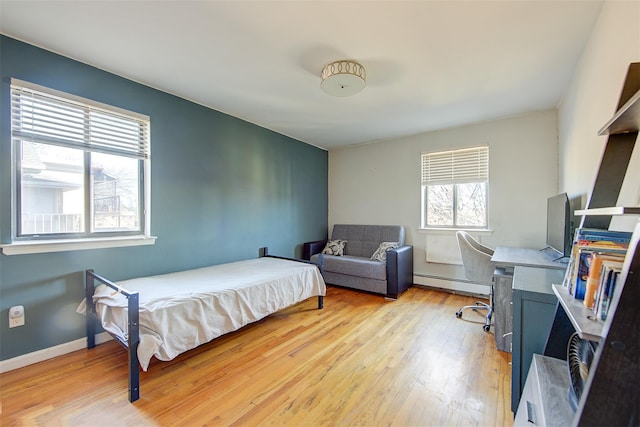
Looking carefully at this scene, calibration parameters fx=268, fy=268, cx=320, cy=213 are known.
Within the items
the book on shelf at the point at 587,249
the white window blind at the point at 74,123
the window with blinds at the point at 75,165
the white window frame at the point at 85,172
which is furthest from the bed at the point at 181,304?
the book on shelf at the point at 587,249

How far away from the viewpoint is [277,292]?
271 cm

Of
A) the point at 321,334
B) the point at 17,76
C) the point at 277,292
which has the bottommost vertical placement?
the point at 321,334

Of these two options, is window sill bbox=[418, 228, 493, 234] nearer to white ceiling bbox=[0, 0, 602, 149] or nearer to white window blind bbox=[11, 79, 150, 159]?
white ceiling bbox=[0, 0, 602, 149]

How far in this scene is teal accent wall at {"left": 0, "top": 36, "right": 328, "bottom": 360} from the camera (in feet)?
6.61

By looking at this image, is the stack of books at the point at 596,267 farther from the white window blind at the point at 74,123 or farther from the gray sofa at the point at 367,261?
the white window blind at the point at 74,123

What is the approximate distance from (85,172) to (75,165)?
84mm

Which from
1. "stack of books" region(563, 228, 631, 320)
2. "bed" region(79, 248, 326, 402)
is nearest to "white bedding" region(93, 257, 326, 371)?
"bed" region(79, 248, 326, 402)

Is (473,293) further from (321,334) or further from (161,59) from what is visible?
(161,59)

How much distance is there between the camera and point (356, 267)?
3.92 meters

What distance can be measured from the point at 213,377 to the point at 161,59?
2.56 metres

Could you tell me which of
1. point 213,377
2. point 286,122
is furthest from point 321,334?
point 286,122

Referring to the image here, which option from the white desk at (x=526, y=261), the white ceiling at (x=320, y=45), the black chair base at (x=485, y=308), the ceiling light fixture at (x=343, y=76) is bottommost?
the black chair base at (x=485, y=308)

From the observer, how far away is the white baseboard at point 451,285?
378 cm

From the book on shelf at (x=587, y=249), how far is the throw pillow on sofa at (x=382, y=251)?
A: 2865mm
